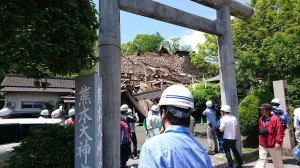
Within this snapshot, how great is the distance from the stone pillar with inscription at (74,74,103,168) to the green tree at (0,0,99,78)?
615 millimetres

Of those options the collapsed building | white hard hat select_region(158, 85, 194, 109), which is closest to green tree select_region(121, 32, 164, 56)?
the collapsed building

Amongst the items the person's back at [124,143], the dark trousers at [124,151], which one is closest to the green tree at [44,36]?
the person's back at [124,143]

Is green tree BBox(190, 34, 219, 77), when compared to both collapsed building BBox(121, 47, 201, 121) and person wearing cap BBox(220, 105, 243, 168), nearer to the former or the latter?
collapsed building BBox(121, 47, 201, 121)

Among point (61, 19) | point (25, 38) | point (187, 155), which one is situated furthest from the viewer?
point (61, 19)

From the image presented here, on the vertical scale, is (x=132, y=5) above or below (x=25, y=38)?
above

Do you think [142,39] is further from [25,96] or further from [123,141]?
[123,141]

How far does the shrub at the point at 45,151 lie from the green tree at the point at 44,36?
124 cm

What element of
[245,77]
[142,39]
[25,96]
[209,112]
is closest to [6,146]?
[209,112]

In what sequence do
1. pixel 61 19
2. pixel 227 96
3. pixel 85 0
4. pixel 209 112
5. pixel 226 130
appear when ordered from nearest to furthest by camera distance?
pixel 61 19, pixel 85 0, pixel 226 130, pixel 227 96, pixel 209 112

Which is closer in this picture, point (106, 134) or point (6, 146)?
point (106, 134)

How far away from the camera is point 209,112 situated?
885cm

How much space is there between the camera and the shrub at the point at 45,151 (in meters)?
4.02

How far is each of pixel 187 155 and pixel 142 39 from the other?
188 feet

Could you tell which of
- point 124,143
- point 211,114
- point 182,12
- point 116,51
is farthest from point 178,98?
point 211,114
